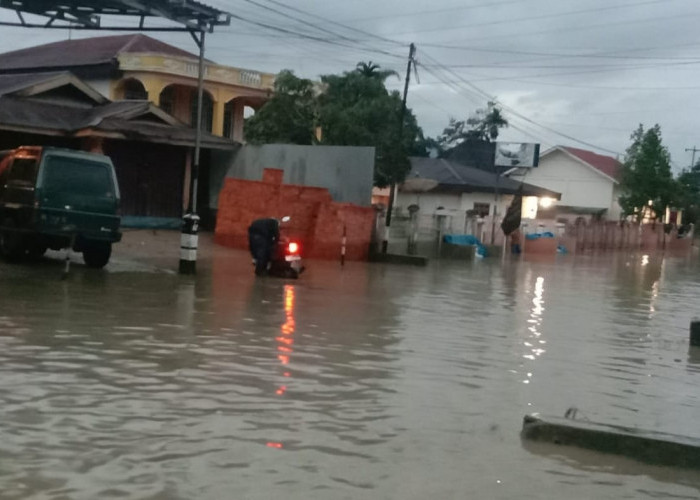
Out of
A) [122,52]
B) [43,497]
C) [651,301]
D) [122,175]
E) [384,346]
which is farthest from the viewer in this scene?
[122,52]

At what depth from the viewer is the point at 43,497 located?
17.8 feet

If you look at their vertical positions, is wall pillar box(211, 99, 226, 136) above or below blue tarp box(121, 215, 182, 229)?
above

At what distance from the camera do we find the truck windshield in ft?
55.8

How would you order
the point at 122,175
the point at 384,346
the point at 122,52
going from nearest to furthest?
the point at 384,346 → the point at 122,175 → the point at 122,52

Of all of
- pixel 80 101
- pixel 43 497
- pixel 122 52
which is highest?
pixel 122 52

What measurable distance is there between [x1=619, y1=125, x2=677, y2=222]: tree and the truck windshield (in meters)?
46.4

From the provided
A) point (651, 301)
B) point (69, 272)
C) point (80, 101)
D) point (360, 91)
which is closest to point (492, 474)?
point (69, 272)

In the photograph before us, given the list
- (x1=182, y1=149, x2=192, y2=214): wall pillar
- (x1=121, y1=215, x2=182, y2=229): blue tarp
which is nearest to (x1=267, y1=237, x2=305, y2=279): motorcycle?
(x1=121, y1=215, x2=182, y2=229): blue tarp

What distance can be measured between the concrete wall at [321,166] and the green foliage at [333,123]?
3.00 meters

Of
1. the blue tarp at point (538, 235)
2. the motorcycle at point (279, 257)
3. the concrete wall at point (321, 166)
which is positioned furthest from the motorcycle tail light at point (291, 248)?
the blue tarp at point (538, 235)

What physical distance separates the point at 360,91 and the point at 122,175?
409 inches

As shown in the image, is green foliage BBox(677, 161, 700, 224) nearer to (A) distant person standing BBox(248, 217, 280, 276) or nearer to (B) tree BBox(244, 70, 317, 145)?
Result: (B) tree BBox(244, 70, 317, 145)

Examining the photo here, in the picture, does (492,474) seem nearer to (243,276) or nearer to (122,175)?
(243,276)

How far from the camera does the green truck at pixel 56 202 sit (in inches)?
662
